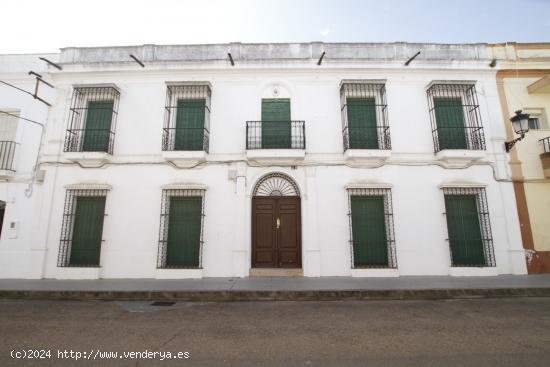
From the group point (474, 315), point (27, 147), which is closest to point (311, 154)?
point (474, 315)

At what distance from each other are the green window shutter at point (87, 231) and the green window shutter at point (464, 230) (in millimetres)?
10539

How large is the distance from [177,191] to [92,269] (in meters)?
3.21

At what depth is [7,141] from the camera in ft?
28.6

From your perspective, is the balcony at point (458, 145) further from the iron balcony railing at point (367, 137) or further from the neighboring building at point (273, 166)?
the iron balcony railing at point (367, 137)

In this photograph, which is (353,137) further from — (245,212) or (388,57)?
(245,212)

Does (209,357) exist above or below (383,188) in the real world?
below

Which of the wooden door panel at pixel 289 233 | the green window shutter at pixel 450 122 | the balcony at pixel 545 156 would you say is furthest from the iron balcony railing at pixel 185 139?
the balcony at pixel 545 156

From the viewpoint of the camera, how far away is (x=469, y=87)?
8969mm

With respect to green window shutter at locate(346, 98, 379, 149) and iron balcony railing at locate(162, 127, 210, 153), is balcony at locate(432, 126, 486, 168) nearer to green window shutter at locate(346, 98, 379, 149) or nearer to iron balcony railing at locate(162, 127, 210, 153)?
green window shutter at locate(346, 98, 379, 149)

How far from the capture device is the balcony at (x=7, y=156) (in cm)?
853

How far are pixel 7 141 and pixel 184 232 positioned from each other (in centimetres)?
624

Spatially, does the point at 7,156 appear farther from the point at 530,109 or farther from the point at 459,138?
the point at 530,109

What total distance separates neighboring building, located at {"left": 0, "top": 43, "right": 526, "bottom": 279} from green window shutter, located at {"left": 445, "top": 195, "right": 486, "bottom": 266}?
43mm

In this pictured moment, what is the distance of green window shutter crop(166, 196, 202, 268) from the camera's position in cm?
834
